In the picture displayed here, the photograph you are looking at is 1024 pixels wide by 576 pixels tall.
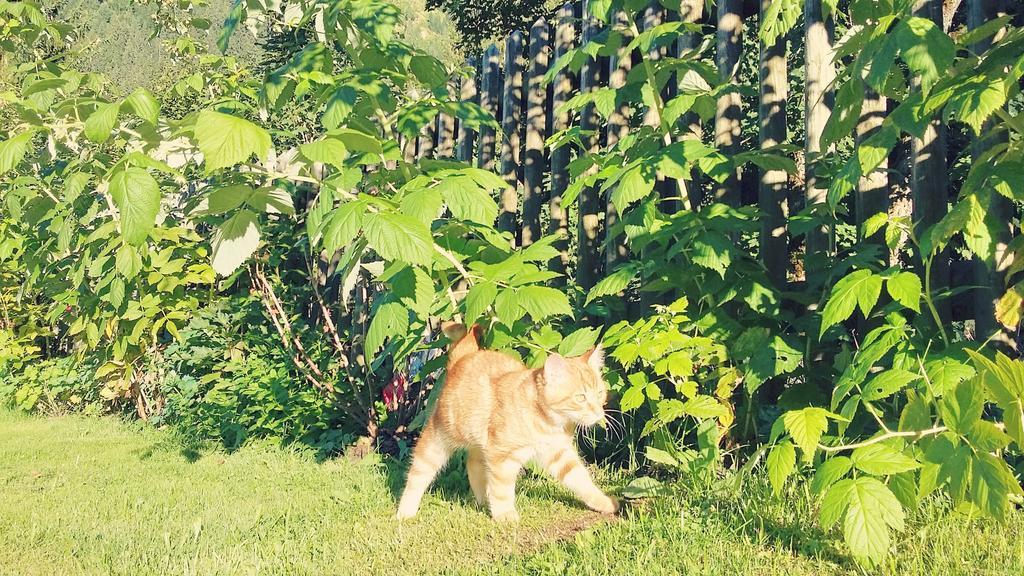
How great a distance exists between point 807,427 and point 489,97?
3.64 metres

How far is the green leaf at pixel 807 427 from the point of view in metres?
→ 2.10

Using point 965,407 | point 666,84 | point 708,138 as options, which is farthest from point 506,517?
point 708,138

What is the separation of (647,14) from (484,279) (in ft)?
6.47

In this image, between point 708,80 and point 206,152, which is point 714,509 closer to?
point 708,80

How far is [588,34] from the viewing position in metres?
4.38

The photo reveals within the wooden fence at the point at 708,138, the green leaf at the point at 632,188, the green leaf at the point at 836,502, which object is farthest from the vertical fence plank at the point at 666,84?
the green leaf at the point at 836,502

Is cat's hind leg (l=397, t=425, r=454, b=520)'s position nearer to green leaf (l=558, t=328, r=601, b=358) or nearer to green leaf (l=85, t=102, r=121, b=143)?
green leaf (l=558, t=328, r=601, b=358)

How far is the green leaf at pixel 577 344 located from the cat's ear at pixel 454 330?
46 centimetres

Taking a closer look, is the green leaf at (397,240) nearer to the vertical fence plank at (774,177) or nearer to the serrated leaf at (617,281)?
the serrated leaf at (617,281)

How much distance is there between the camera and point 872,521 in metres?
1.97

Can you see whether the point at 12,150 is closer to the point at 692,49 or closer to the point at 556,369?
the point at 556,369

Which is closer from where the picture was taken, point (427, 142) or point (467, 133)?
point (467, 133)

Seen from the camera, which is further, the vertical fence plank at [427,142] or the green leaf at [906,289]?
the vertical fence plank at [427,142]

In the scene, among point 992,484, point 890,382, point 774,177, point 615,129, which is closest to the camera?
point 992,484
